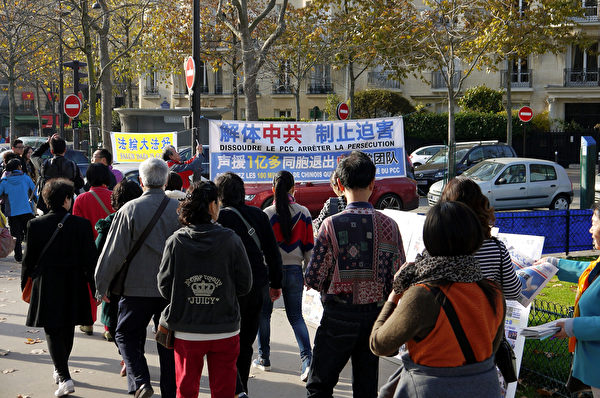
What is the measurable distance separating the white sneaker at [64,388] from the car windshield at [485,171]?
13.7 meters

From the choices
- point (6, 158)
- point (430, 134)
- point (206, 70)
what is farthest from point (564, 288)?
point (206, 70)

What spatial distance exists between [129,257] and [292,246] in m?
1.48

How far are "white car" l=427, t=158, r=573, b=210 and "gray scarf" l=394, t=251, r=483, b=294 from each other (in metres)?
14.6

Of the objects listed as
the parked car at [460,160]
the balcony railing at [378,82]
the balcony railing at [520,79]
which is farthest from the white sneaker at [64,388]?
the balcony railing at [378,82]

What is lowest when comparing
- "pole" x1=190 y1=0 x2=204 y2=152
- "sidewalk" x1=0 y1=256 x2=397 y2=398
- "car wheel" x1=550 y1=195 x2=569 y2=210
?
"sidewalk" x1=0 y1=256 x2=397 y2=398

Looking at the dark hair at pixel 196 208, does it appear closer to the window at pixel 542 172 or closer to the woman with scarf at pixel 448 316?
the woman with scarf at pixel 448 316

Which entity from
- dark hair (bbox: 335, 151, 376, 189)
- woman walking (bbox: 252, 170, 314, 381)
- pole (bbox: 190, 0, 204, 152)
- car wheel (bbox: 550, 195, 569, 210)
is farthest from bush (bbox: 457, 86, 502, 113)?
dark hair (bbox: 335, 151, 376, 189)

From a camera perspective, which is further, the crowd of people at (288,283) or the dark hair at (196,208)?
the dark hair at (196,208)

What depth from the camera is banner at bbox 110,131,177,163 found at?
491 inches

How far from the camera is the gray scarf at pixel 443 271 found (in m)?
2.77

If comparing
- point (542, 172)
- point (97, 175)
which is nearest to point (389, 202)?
point (542, 172)

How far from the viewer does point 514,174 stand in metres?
17.4

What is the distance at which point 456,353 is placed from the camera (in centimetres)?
277

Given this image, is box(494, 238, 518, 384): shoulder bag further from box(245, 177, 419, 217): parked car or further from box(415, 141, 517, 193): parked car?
box(415, 141, 517, 193): parked car
